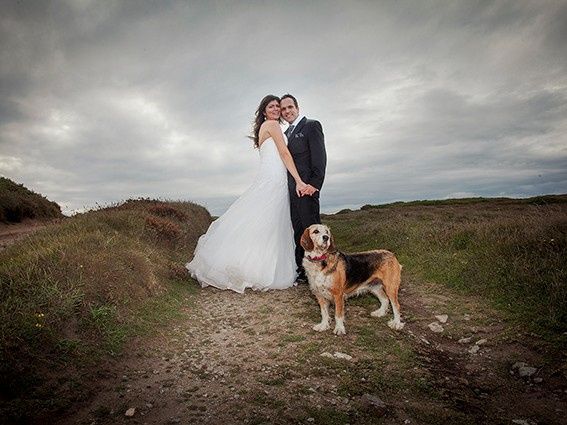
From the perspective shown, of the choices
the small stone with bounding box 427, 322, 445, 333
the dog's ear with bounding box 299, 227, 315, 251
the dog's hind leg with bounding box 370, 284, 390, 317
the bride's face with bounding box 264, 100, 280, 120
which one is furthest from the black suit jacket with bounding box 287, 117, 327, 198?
the small stone with bounding box 427, 322, 445, 333

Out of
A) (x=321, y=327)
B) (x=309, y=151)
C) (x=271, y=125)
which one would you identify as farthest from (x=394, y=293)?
(x=271, y=125)

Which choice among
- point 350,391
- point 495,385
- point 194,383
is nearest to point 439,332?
point 495,385

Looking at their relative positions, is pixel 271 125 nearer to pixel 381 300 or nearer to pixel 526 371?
pixel 381 300

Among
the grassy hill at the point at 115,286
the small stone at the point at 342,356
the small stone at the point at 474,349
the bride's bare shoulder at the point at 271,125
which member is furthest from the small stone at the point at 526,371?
the bride's bare shoulder at the point at 271,125

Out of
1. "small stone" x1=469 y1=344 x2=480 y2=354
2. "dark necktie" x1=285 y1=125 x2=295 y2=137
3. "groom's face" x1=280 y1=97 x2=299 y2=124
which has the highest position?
"groom's face" x1=280 y1=97 x2=299 y2=124

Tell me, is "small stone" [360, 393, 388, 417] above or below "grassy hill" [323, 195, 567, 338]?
below

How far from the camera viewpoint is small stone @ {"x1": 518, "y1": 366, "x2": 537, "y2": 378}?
170 inches

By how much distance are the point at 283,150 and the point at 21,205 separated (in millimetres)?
17303

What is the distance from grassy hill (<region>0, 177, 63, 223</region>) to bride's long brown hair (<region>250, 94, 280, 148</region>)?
14.7 m

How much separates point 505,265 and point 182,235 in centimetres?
1082

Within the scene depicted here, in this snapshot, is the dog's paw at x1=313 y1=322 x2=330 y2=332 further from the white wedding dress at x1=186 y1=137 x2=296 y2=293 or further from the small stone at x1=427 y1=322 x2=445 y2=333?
the white wedding dress at x1=186 y1=137 x2=296 y2=293

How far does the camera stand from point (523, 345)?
5004mm

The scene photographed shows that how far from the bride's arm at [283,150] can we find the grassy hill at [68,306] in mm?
3880

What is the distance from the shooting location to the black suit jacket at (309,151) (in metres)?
8.48
